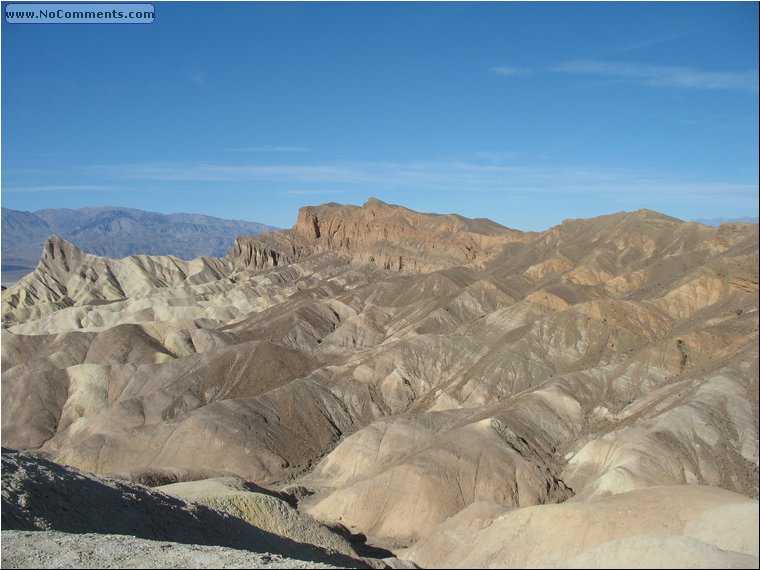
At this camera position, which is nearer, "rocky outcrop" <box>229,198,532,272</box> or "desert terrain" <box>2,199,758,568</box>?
"desert terrain" <box>2,199,758,568</box>

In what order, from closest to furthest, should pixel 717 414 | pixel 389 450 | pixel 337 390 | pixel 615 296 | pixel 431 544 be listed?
pixel 431 544
pixel 717 414
pixel 389 450
pixel 337 390
pixel 615 296

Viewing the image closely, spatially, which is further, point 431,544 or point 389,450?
point 389,450

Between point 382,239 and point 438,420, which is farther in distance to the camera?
point 382,239

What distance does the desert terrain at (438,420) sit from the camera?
2402 centimetres

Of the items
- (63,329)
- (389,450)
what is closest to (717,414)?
(389,450)

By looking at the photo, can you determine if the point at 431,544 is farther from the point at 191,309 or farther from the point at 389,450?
the point at 191,309

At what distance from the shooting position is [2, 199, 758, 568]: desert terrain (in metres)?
24.0

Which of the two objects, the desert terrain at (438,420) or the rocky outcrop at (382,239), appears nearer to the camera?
the desert terrain at (438,420)

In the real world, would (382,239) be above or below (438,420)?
above

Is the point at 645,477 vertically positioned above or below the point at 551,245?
below

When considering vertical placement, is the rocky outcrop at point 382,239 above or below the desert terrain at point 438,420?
above

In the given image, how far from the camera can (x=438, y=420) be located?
52.6 metres

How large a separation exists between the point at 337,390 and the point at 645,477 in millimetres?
32180

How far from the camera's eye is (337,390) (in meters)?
62.7
